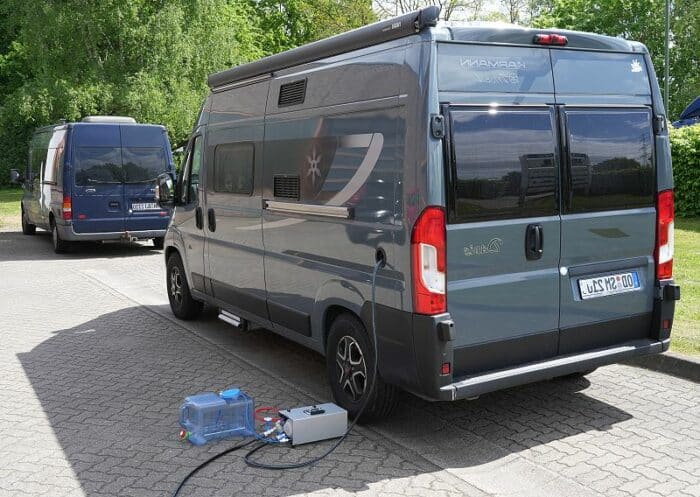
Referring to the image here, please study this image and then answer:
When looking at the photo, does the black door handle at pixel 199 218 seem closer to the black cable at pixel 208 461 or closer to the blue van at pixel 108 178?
the black cable at pixel 208 461

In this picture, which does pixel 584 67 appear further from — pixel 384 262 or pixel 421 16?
pixel 384 262

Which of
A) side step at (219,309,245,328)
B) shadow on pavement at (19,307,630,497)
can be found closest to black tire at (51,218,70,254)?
shadow on pavement at (19,307,630,497)

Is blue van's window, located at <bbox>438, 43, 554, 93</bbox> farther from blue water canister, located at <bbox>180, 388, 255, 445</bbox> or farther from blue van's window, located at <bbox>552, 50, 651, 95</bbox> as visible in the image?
blue water canister, located at <bbox>180, 388, 255, 445</bbox>

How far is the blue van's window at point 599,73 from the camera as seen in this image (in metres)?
5.31

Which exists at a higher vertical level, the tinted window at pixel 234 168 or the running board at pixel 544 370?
the tinted window at pixel 234 168

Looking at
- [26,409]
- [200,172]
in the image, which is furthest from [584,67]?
[26,409]

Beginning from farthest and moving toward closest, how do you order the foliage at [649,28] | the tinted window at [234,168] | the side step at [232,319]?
the foliage at [649,28]
the side step at [232,319]
the tinted window at [234,168]

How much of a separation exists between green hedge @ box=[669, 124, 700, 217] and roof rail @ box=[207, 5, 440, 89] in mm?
11451

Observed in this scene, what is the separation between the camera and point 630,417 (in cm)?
558

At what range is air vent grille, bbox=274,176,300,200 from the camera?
6176 mm

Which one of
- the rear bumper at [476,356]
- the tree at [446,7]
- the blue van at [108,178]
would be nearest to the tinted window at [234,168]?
the rear bumper at [476,356]

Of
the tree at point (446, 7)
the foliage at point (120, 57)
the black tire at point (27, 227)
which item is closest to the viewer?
the black tire at point (27, 227)

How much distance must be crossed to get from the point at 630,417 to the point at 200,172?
4.66 meters

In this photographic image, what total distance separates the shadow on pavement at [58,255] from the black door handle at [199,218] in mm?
7831
